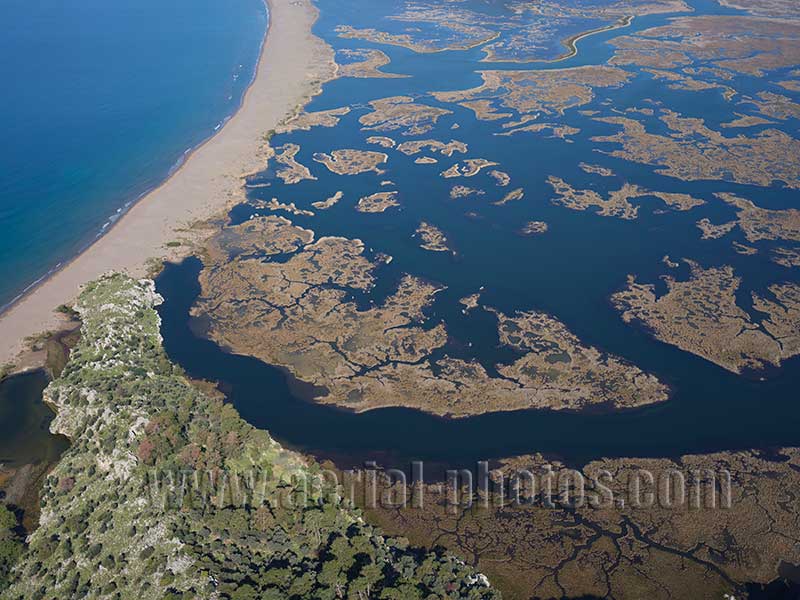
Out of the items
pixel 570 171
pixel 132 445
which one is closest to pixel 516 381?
pixel 132 445

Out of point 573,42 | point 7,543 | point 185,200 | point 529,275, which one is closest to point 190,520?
point 7,543

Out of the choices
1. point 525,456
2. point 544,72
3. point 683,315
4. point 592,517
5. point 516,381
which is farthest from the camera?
point 544,72

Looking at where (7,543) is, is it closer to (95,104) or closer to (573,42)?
(95,104)

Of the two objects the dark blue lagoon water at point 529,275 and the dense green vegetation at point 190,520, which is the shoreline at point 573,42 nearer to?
Answer: the dark blue lagoon water at point 529,275

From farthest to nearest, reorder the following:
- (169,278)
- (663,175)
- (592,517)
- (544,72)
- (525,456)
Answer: (544,72)
(663,175)
(169,278)
(525,456)
(592,517)

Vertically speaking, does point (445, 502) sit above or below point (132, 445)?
below

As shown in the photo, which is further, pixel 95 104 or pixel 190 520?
pixel 95 104

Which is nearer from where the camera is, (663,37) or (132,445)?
(132,445)

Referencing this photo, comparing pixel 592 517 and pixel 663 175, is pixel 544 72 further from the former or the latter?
pixel 592 517
